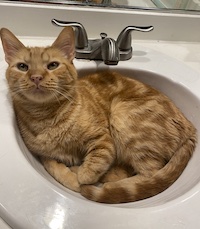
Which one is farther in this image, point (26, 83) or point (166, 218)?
point (26, 83)

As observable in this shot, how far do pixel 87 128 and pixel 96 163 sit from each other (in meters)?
0.12

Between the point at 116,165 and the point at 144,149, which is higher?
the point at 144,149

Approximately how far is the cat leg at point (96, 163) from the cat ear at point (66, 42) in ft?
1.03

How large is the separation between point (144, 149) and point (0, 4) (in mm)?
791

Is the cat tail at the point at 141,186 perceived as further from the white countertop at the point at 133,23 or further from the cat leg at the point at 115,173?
the white countertop at the point at 133,23

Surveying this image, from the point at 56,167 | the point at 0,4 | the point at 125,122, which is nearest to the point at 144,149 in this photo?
the point at 125,122

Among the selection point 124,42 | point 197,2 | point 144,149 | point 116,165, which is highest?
point 197,2

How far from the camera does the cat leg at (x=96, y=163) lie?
857 millimetres

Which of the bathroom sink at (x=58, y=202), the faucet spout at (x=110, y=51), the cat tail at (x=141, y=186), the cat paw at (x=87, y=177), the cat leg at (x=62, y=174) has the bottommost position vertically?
the cat leg at (x=62, y=174)

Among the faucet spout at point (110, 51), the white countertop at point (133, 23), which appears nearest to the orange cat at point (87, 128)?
the faucet spout at point (110, 51)

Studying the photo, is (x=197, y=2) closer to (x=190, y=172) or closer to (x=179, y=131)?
(x=179, y=131)

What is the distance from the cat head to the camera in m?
0.82

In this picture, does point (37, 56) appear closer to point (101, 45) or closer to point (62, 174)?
point (101, 45)

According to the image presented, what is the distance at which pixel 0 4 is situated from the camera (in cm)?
111
